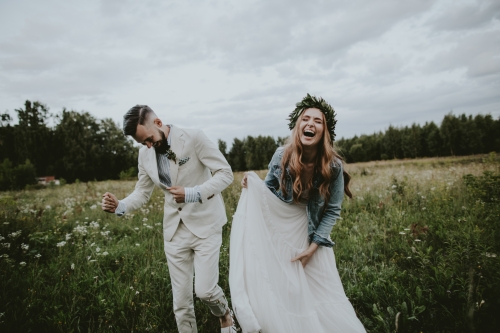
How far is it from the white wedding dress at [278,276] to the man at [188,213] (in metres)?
0.41

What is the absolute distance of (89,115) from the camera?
155 ft

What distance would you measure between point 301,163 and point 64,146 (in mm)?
48343

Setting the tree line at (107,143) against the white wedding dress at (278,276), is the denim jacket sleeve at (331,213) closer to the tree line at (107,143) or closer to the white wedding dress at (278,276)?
the white wedding dress at (278,276)

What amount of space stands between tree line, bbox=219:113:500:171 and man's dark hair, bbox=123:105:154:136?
24.1m

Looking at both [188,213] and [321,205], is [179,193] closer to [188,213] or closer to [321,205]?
[188,213]

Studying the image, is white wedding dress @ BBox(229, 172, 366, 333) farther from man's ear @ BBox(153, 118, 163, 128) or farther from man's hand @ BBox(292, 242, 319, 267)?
man's ear @ BBox(153, 118, 163, 128)

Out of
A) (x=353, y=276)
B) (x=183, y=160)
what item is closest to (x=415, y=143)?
(x=353, y=276)

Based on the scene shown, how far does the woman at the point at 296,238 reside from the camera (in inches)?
94.1

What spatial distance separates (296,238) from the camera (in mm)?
2770

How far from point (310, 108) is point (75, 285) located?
378 centimetres

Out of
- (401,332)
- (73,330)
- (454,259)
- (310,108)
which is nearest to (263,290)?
(401,332)

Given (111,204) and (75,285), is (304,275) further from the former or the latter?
(75,285)

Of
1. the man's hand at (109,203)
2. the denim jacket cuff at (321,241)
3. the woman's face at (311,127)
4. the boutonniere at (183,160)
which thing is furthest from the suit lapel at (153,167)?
the denim jacket cuff at (321,241)

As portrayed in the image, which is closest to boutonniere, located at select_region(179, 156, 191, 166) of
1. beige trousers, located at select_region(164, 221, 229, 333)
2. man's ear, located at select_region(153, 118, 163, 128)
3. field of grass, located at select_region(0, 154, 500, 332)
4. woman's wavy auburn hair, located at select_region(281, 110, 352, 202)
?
man's ear, located at select_region(153, 118, 163, 128)
